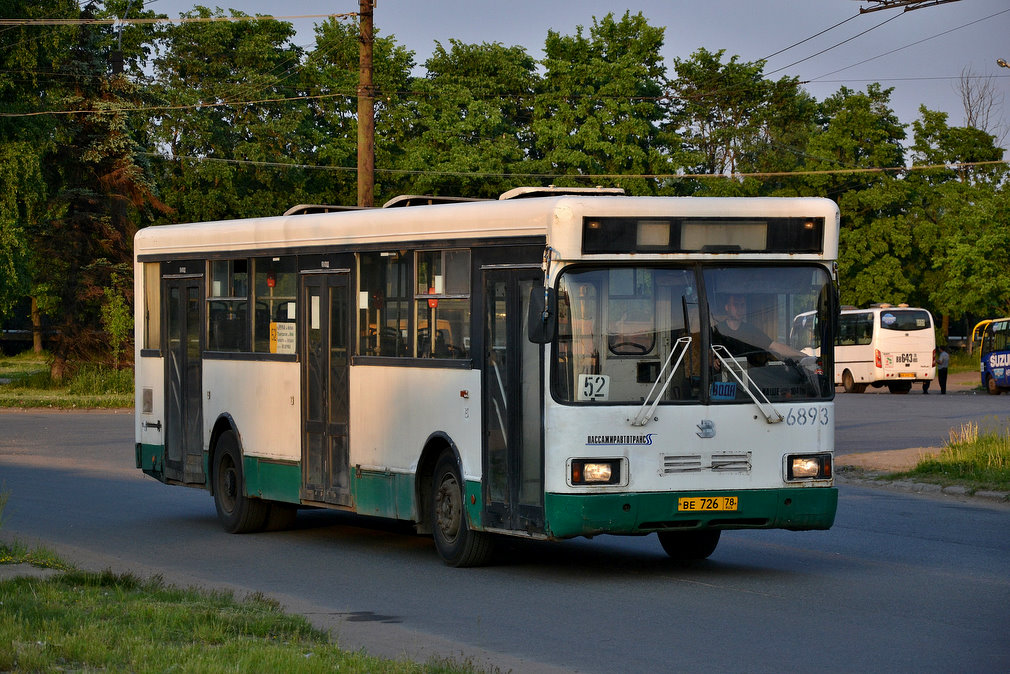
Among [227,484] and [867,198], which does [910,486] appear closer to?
[227,484]

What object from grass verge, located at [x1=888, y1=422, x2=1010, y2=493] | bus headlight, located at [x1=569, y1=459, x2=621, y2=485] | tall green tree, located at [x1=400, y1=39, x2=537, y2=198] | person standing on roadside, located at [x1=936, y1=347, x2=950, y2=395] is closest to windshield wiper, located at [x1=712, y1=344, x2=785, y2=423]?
bus headlight, located at [x1=569, y1=459, x2=621, y2=485]

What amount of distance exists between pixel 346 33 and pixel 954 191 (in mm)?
29199

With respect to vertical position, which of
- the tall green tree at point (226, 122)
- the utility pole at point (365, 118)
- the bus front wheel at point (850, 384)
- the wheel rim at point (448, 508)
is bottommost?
the bus front wheel at point (850, 384)

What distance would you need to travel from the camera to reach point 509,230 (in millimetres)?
12305

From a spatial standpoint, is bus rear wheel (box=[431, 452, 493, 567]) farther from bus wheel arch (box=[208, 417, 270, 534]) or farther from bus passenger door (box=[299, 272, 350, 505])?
bus wheel arch (box=[208, 417, 270, 534])

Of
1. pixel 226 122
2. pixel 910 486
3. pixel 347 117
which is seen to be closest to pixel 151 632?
pixel 910 486

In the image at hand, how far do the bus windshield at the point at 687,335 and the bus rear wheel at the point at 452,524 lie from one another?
1.57 metres

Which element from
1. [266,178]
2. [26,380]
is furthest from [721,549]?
[266,178]

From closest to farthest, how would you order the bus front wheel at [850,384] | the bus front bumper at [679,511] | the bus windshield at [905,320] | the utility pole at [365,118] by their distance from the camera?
the bus front bumper at [679,511], the utility pole at [365,118], the bus windshield at [905,320], the bus front wheel at [850,384]

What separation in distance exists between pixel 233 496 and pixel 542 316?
224 inches

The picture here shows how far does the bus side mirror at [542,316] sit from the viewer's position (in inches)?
453

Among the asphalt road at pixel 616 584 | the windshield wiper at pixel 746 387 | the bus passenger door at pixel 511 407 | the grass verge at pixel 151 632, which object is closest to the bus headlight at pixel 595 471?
the bus passenger door at pixel 511 407

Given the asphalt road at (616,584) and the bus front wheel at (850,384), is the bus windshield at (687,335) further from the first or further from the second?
the bus front wheel at (850,384)

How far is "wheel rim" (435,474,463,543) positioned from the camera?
41.8 ft
